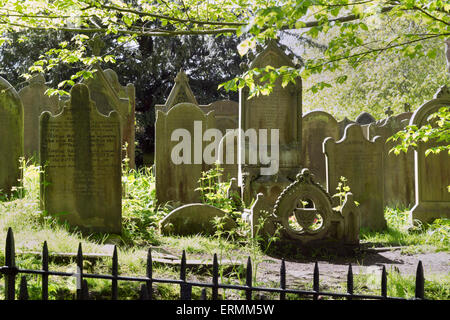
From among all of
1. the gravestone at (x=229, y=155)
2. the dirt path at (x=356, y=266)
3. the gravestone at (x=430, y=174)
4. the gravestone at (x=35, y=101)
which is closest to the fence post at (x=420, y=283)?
the dirt path at (x=356, y=266)

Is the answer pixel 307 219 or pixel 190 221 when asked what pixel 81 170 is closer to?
pixel 190 221

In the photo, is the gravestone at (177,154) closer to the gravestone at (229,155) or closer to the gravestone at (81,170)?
the gravestone at (229,155)

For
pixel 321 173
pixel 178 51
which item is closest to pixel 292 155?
pixel 321 173

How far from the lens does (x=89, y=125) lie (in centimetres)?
639

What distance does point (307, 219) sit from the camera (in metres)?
6.69

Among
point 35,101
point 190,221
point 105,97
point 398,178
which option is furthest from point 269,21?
point 35,101

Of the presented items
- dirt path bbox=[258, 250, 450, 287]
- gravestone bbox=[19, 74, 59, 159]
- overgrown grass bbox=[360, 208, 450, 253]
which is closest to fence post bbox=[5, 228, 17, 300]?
dirt path bbox=[258, 250, 450, 287]

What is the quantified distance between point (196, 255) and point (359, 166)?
3959 mm

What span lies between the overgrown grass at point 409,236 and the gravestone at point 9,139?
5949 mm

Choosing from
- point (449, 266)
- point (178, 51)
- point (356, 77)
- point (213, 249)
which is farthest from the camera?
point (178, 51)

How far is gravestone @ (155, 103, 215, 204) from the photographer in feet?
29.9

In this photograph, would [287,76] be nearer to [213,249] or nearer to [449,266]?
[213,249]

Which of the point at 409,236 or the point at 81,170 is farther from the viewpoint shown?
the point at 409,236
